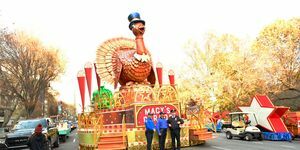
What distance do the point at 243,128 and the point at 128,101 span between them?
28.1ft

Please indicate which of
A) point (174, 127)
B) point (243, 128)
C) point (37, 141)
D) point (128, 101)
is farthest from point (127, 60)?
point (37, 141)

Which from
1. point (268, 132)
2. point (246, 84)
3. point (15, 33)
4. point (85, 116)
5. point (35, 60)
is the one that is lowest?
point (268, 132)

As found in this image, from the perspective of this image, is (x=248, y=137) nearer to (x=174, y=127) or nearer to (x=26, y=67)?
(x=174, y=127)

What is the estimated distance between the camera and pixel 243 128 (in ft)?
70.2

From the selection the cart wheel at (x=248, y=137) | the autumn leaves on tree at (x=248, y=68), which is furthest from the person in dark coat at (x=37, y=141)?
the autumn leaves on tree at (x=248, y=68)

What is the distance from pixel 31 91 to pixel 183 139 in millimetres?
25058

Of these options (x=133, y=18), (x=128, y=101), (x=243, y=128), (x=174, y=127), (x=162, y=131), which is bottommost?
(x=243, y=128)

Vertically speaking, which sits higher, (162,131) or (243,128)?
(162,131)

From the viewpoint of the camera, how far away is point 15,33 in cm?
3450

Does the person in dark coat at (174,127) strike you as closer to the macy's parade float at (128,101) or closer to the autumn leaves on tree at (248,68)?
the macy's parade float at (128,101)

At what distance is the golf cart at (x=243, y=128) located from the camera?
67.3 feet

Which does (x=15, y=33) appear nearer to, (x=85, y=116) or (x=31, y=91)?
(x=31, y=91)

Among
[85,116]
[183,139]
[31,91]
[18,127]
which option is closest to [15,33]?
[31,91]

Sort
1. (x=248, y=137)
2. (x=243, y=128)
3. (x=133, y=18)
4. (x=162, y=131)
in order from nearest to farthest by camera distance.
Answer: (x=162, y=131) → (x=133, y=18) → (x=248, y=137) → (x=243, y=128)
